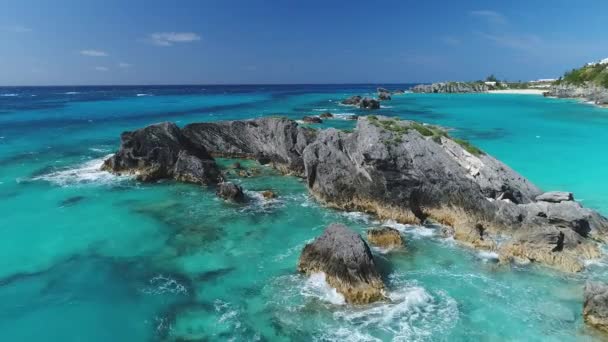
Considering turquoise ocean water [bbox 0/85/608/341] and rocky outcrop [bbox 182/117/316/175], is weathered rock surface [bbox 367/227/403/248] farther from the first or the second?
rocky outcrop [bbox 182/117/316/175]

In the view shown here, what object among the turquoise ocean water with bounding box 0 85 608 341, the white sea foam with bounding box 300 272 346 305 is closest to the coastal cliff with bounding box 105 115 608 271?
the turquoise ocean water with bounding box 0 85 608 341

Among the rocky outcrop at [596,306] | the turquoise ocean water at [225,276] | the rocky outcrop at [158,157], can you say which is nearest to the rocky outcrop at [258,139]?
the rocky outcrop at [158,157]

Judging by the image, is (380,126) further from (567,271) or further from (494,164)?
(567,271)

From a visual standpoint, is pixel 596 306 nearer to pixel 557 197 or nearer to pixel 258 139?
pixel 557 197

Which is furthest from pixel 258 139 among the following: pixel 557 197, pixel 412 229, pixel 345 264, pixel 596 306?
pixel 596 306

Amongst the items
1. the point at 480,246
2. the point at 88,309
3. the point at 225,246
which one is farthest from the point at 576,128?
the point at 88,309

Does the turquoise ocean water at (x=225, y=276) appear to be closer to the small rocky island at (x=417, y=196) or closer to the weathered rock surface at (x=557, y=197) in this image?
the small rocky island at (x=417, y=196)
